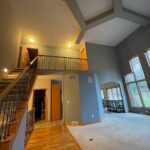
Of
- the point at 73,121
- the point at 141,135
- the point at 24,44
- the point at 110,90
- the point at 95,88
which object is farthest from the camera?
the point at 110,90

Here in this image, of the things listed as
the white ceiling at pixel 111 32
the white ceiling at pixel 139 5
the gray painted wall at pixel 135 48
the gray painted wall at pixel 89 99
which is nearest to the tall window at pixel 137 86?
the gray painted wall at pixel 135 48

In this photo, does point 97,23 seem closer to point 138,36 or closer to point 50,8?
point 50,8

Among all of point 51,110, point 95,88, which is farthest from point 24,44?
point 95,88

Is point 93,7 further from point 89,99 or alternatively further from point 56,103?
point 56,103

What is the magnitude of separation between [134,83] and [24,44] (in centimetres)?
844

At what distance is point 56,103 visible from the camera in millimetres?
7941

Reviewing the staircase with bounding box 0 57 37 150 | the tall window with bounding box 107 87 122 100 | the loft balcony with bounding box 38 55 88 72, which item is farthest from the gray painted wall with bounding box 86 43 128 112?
the staircase with bounding box 0 57 37 150

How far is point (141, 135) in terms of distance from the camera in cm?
358

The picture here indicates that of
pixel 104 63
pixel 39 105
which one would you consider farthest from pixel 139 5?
pixel 39 105

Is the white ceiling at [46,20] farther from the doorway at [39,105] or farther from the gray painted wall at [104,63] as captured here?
the doorway at [39,105]

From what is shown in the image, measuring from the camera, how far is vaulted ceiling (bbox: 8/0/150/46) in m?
5.21

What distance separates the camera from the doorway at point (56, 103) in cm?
766

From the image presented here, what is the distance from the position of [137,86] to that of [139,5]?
15.8 ft

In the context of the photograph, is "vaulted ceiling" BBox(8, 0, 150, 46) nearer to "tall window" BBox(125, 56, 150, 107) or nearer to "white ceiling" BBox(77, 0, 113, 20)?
"white ceiling" BBox(77, 0, 113, 20)
